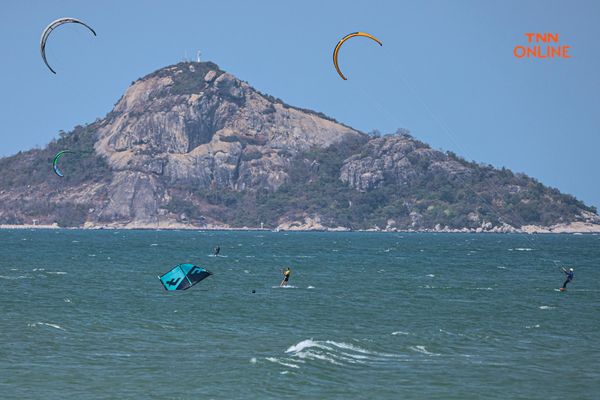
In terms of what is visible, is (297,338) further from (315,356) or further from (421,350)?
(421,350)

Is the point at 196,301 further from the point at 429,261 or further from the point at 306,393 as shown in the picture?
the point at 429,261

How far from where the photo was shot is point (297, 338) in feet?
135

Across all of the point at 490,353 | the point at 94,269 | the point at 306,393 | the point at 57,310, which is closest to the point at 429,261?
the point at 94,269

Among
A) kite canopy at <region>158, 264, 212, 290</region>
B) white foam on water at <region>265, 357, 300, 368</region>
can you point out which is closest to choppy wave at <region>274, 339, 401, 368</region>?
white foam on water at <region>265, 357, 300, 368</region>

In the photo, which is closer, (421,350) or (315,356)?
(315,356)

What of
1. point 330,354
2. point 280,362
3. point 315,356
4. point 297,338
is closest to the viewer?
point 280,362

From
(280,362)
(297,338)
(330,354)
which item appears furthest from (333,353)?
(297,338)

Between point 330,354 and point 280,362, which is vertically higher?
point 330,354

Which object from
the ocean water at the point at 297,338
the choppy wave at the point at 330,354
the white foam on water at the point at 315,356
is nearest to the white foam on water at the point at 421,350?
the ocean water at the point at 297,338

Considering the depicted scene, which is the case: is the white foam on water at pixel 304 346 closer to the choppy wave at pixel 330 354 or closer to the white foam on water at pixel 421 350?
the choppy wave at pixel 330 354

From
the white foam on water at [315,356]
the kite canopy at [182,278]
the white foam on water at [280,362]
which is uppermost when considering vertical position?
the kite canopy at [182,278]

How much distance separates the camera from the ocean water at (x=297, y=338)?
31.5 m

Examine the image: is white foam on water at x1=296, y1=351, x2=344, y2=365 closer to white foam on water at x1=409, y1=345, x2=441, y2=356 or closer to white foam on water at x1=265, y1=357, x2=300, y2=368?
white foam on water at x1=265, y1=357, x2=300, y2=368

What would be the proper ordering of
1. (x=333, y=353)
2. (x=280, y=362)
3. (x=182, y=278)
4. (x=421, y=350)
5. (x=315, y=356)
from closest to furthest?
1. (x=280, y=362)
2. (x=315, y=356)
3. (x=333, y=353)
4. (x=421, y=350)
5. (x=182, y=278)
